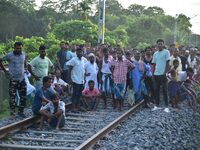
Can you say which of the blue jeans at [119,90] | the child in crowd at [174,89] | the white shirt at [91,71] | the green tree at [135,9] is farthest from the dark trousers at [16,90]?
the green tree at [135,9]

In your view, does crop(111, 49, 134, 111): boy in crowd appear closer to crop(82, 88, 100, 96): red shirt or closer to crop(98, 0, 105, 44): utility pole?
crop(82, 88, 100, 96): red shirt

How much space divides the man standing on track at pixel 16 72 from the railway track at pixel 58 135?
3.73 feet

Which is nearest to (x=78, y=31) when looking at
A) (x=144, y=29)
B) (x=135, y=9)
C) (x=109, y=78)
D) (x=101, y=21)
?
(x=101, y=21)

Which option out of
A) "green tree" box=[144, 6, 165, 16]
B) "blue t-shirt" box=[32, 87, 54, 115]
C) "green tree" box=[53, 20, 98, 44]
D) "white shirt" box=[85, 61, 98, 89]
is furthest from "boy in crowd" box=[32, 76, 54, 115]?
"green tree" box=[144, 6, 165, 16]

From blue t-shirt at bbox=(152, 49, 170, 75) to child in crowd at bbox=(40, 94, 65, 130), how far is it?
4.79m

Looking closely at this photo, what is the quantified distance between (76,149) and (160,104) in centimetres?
798

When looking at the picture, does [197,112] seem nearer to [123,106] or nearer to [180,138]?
[123,106]

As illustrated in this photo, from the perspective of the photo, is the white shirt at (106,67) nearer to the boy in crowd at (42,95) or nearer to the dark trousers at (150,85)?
the dark trousers at (150,85)

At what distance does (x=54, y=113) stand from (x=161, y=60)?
16.4 feet

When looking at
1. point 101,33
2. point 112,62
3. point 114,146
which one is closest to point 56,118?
point 114,146

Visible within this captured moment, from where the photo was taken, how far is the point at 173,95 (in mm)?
14023

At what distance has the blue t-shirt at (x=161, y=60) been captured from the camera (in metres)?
13.5

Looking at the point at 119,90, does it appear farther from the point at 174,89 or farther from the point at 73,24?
the point at 73,24

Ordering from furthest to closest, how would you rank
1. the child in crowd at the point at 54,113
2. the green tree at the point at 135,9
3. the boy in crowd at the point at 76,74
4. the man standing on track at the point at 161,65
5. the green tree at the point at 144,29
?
the green tree at the point at 135,9, the green tree at the point at 144,29, the man standing on track at the point at 161,65, the boy in crowd at the point at 76,74, the child in crowd at the point at 54,113
